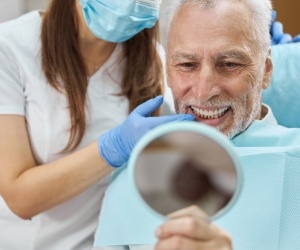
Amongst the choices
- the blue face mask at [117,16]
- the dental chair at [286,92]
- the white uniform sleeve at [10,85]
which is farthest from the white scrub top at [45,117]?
the dental chair at [286,92]

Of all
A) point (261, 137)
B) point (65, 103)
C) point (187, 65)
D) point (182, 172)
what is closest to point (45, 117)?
point (65, 103)

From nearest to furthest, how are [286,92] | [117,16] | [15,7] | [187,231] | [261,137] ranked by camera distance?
[187,231] < [261,137] < [117,16] < [286,92] < [15,7]

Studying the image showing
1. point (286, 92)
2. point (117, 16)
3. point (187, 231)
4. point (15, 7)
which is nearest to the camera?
point (187, 231)

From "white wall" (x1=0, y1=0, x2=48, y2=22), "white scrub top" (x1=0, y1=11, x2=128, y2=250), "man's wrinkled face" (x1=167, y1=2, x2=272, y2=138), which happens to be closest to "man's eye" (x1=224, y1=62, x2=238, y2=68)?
"man's wrinkled face" (x1=167, y1=2, x2=272, y2=138)

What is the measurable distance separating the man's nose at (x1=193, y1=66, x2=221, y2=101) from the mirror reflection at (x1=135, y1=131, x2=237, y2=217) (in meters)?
0.52

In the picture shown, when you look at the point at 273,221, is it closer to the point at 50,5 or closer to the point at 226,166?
the point at 226,166

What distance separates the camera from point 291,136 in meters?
1.42

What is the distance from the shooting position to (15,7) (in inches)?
95.3

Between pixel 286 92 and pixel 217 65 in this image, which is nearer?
pixel 217 65

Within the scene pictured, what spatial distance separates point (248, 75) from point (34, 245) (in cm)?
80

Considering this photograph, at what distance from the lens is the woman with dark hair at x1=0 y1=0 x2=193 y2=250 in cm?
149

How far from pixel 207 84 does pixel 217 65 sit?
6 centimetres

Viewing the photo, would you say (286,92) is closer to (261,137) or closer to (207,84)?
(261,137)

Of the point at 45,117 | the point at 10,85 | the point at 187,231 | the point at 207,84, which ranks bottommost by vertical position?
the point at 45,117
